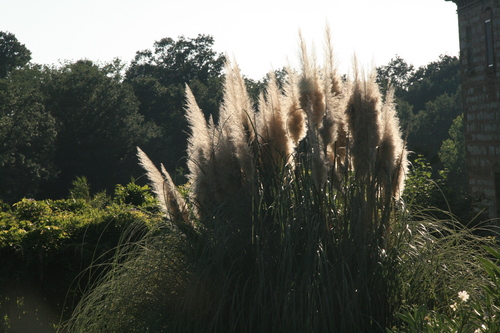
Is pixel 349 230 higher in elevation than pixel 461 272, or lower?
higher

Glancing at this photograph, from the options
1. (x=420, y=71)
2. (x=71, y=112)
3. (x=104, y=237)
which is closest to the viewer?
(x=104, y=237)

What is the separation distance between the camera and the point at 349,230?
3.28 metres

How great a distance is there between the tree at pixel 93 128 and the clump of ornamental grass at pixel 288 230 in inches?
1267

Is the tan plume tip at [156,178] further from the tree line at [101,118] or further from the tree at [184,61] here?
the tree at [184,61]

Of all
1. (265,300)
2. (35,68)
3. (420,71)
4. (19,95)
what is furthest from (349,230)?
(420,71)

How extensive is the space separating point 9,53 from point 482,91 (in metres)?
34.4

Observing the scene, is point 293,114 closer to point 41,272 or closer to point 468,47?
point 41,272

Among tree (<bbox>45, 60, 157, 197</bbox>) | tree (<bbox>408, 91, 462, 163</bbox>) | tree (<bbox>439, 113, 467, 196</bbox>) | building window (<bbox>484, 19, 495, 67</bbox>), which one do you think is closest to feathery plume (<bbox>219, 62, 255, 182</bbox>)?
building window (<bbox>484, 19, 495, 67</bbox>)

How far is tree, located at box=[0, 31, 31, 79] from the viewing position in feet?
127

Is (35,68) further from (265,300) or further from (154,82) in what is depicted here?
(265,300)

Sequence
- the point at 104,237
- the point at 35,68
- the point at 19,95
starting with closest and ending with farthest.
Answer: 1. the point at 104,237
2. the point at 19,95
3. the point at 35,68

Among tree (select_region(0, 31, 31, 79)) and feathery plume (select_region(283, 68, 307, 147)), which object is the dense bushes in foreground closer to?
feathery plume (select_region(283, 68, 307, 147))

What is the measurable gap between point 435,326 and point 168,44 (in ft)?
158

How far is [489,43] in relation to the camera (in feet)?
39.4
